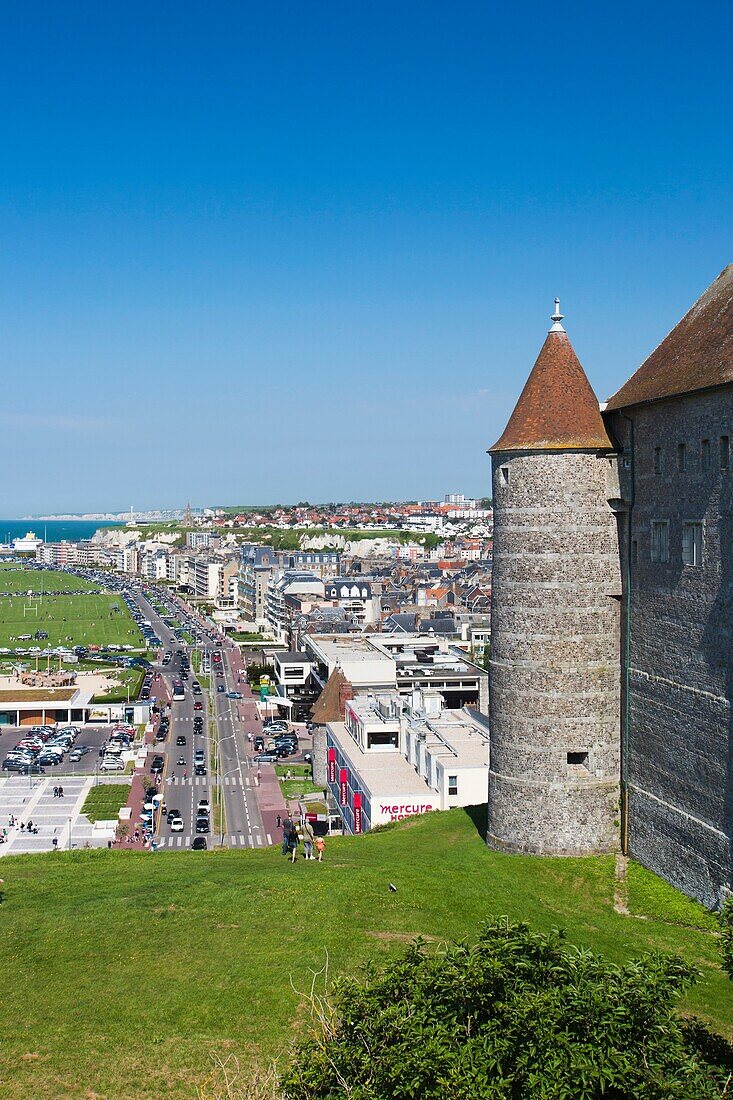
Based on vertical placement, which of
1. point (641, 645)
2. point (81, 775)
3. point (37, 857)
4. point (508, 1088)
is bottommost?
point (81, 775)

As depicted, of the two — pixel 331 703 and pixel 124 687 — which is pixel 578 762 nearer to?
pixel 331 703

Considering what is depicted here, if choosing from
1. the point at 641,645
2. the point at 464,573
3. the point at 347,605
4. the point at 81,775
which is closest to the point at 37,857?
the point at 641,645

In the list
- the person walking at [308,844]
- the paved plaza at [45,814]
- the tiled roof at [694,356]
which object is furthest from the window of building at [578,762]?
the paved plaza at [45,814]

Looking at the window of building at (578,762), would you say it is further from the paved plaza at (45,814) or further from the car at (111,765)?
the car at (111,765)

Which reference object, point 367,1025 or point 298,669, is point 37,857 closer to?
point 367,1025

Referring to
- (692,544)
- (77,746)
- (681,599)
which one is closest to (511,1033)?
(681,599)

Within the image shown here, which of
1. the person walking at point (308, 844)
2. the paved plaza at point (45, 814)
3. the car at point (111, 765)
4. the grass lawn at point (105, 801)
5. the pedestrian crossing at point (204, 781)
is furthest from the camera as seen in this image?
the car at point (111, 765)

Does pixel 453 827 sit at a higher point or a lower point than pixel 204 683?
higher
